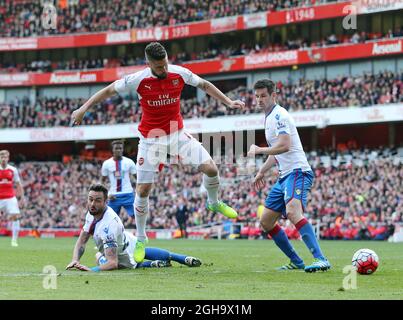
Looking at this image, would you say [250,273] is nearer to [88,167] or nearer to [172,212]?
[172,212]

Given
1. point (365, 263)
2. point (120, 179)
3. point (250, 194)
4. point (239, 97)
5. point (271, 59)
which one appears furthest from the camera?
point (271, 59)

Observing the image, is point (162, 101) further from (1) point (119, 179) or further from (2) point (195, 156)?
(1) point (119, 179)

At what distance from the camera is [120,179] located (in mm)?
20078

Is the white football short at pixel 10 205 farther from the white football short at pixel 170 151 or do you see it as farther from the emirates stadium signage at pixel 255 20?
the emirates stadium signage at pixel 255 20

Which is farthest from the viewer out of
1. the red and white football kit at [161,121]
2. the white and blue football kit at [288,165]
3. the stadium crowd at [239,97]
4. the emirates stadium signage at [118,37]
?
the emirates stadium signage at [118,37]

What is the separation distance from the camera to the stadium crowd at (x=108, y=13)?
5384 cm

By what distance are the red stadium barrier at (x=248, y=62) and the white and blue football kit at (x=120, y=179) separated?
27072mm

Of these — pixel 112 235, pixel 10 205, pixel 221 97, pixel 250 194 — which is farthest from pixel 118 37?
pixel 112 235

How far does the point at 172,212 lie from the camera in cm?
4291

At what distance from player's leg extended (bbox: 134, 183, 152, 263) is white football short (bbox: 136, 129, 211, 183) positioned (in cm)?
31

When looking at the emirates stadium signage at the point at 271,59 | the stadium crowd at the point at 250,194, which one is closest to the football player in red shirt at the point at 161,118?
the stadium crowd at the point at 250,194

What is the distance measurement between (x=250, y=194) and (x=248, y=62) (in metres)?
13.1

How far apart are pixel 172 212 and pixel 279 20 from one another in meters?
14.2

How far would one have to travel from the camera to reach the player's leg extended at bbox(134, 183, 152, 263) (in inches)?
497
